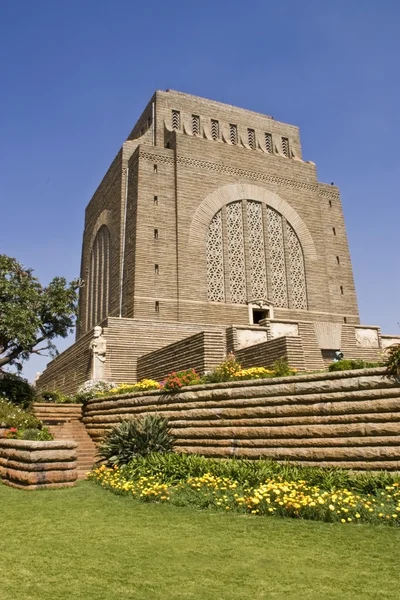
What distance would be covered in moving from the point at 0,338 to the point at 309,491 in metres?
16.7

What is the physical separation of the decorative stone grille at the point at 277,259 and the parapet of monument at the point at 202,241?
7 centimetres

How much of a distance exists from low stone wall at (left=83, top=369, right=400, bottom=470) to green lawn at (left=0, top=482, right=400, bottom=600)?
255 cm

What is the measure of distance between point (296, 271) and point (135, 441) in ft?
71.0

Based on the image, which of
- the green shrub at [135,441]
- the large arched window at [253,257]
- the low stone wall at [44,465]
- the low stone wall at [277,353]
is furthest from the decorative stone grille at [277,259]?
the low stone wall at [44,465]

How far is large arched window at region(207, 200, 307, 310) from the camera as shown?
1131 inches

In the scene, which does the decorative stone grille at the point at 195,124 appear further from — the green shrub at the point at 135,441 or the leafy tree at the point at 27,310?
the green shrub at the point at 135,441

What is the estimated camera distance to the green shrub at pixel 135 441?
11578 millimetres

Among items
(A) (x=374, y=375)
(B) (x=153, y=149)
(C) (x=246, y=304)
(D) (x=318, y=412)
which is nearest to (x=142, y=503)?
(D) (x=318, y=412)

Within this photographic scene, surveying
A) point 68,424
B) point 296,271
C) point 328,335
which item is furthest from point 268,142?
point 68,424

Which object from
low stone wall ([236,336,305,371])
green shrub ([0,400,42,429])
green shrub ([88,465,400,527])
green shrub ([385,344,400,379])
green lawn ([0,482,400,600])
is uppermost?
low stone wall ([236,336,305,371])

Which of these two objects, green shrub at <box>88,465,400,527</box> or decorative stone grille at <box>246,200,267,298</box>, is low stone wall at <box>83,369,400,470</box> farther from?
decorative stone grille at <box>246,200,267,298</box>

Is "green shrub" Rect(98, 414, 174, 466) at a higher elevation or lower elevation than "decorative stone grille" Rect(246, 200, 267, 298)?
lower

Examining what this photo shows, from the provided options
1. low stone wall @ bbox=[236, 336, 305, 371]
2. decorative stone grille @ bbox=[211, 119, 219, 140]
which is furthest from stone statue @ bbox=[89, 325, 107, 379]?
decorative stone grille @ bbox=[211, 119, 219, 140]

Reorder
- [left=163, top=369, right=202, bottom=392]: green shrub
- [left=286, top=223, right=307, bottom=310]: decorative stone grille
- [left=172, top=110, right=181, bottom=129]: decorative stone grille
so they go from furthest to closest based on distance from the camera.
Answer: [left=172, top=110, right=181, bottom=129]: decorative stone grille, [left=286, top=223, right=307, bottom=310]: decorative stone grille, [left=163, top=369, right=202, bottom=392]: green shrub
